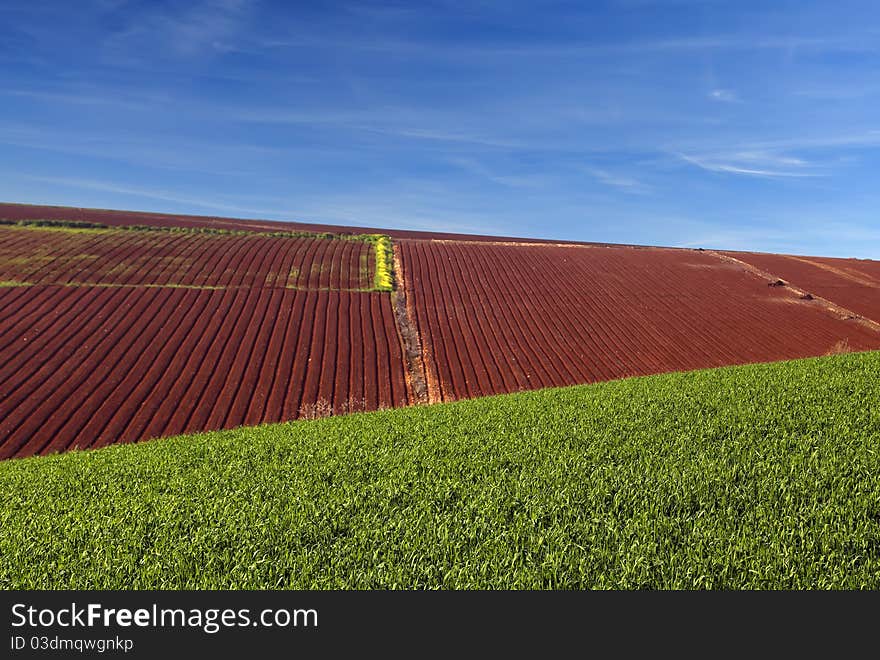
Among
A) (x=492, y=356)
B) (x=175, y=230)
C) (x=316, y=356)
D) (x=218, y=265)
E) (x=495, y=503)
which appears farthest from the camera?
(x=175, y=230)

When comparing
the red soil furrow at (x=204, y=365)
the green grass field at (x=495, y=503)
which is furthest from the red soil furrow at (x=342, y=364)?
the green grass field at (x=495, y=503)

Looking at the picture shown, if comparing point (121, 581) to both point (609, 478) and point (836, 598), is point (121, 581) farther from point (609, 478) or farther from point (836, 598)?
point (836, 598)

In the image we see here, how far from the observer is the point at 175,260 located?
39625 millimetres

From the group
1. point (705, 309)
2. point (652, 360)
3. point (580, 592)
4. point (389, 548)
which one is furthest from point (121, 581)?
point (705, 309)

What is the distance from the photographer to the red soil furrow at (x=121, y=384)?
56.8 feet

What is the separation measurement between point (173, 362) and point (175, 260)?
2094 centimetres

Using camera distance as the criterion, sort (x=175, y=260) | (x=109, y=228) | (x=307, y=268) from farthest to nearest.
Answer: (x=109, y=228)
(x=307, y=268)
(x=175, y=260)

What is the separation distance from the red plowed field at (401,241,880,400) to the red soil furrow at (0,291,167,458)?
48.1ft

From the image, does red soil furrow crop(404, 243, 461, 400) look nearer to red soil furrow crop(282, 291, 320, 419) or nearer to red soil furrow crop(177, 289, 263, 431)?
red soil furrow crop(282, 291, 320, 419)

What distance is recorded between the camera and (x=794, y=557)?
5250 millimetres

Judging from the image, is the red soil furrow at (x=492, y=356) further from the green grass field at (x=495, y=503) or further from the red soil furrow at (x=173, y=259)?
the red soil furrow at (x=173, y=259)

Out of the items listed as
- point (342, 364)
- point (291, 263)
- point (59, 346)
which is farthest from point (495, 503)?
point (291, 263)

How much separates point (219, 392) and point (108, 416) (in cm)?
389

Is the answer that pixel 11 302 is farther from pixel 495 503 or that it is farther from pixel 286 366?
pixel 495 503
